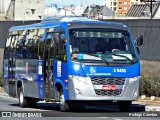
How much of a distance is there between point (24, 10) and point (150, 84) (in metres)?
107

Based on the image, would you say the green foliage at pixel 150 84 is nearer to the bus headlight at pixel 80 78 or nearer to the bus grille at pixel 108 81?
the bus grille at pixel 108 81

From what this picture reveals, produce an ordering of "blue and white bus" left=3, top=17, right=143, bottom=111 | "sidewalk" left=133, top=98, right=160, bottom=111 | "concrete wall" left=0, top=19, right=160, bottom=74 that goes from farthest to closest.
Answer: "concrete wall" left=0, top=19, right=160, bottom=74 → "sidewalk" left=133, top=98, right=160, bottom=111 → "blue and white bus" left=3, top=17, right=143, bottom=111

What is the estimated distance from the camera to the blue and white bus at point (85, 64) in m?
19.3

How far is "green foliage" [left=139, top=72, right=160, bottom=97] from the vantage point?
25.3 m

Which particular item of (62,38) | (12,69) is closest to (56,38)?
(62,38)

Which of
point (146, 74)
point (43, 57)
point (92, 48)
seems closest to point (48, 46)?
point (43, 57)

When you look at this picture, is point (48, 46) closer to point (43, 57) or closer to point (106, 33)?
point (43, 57)

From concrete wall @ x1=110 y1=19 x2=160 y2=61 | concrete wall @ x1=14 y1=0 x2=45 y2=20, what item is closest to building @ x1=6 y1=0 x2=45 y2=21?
concrete wall @ x1=14 y1=0 x2=45 y2=20

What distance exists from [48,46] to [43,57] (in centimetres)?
50

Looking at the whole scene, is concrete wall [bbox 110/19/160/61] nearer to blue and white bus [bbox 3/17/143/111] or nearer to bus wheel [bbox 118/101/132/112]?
blue and white bus [bbox 3/17/143/111]

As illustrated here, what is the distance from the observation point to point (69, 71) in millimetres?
19266

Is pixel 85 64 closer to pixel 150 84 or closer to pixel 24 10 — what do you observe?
pixel 150 84

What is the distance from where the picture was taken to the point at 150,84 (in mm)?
25562

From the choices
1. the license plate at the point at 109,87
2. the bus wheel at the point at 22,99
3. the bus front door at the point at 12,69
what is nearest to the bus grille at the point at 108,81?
the license plate at the point at 109,87
